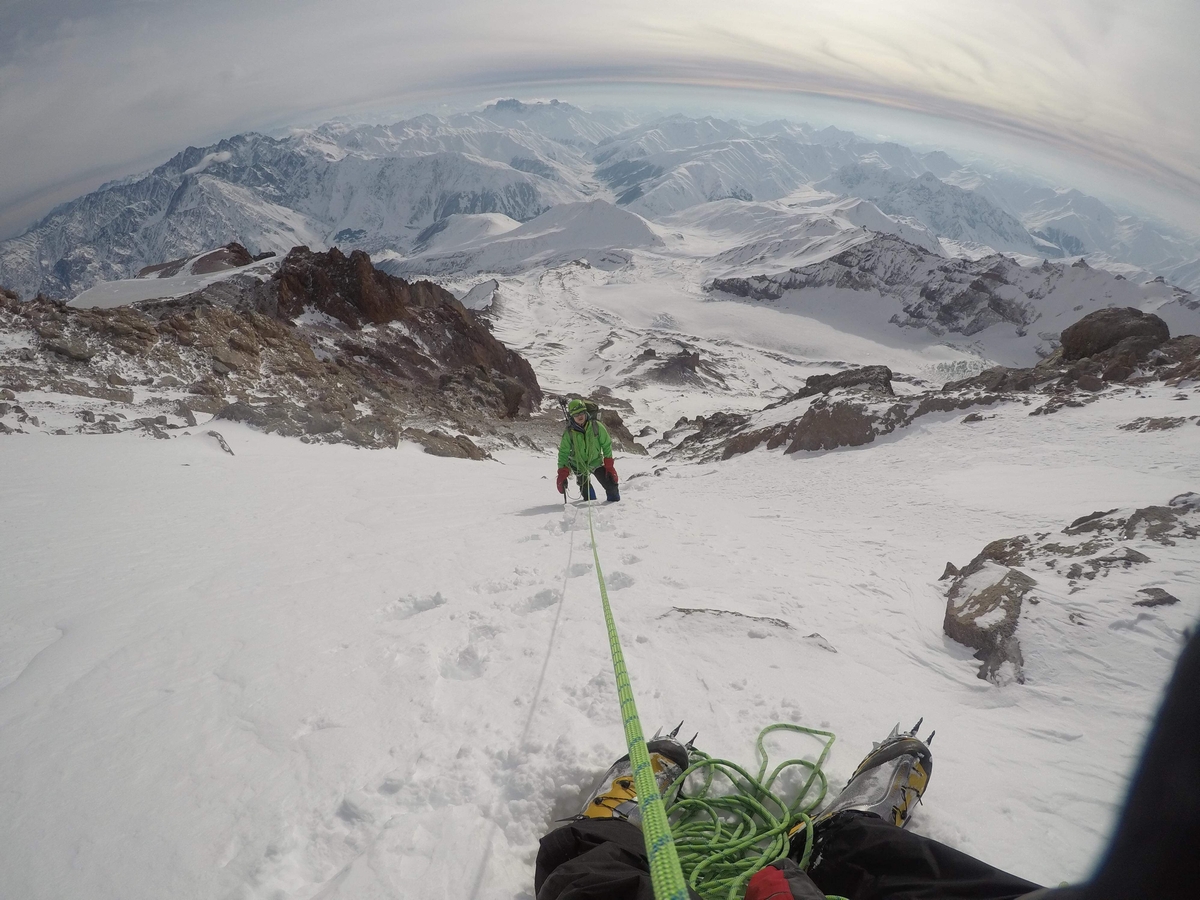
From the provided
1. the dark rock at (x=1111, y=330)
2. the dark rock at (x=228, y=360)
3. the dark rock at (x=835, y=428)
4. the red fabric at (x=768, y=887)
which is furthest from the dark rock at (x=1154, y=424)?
the dark rock at (x=228, y=360)

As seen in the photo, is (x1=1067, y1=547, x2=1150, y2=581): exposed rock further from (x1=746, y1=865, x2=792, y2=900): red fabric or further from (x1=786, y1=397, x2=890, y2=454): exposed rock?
(x1=786, y1=397, x2=890, y2=454): exposed rock

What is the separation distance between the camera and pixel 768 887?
225 cm

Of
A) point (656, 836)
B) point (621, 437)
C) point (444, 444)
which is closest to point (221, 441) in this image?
point (444, 444)

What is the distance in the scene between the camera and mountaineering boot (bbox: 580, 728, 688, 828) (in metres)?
2.83

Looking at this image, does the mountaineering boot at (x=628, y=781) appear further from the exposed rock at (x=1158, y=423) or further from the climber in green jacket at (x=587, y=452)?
the exposed rock at (x=1158, y=423)

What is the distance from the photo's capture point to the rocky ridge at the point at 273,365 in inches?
595

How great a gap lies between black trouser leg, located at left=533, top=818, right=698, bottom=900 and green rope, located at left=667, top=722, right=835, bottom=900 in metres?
0.26

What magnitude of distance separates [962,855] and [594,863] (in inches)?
59.5

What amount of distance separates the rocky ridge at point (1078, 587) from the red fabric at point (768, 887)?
3168 mm

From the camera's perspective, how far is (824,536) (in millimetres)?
8875

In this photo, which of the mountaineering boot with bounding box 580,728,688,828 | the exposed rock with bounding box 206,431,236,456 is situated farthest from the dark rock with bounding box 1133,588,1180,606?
the exposed rock with bounding box 206,431,236,456

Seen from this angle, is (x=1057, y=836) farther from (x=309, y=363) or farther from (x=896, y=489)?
(x=309, y=363)

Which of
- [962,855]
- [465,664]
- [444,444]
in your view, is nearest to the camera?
[962,855]

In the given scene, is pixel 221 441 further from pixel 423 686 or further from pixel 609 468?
pixel 423 686
